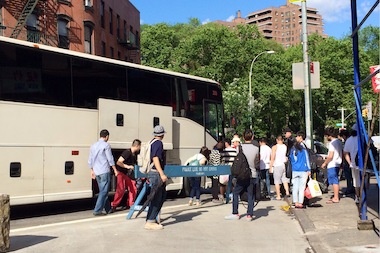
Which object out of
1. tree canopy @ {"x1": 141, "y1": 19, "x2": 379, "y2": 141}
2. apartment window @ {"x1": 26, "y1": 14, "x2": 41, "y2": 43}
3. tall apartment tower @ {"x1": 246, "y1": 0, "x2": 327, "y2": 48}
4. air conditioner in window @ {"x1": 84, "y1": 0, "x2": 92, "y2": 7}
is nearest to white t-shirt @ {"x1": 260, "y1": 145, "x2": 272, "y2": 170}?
apartment window @ {"x1": 26, "y1": 14, "x2": 41, "y2": 43}

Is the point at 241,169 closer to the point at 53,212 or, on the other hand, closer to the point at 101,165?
the point at 101,165

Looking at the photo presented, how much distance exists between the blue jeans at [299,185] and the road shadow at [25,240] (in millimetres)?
5357

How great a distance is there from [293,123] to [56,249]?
54047 millimetres

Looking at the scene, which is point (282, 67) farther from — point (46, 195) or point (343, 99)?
point (46, 195)

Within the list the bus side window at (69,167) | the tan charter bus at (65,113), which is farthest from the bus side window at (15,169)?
the bus side window at (69,167)

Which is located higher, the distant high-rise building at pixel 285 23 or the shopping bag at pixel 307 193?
the distant high-rise building at pixel 285 23

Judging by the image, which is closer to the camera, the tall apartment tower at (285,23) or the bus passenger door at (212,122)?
the bus passenger door at (212,122)

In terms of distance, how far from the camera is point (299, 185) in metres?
9.88

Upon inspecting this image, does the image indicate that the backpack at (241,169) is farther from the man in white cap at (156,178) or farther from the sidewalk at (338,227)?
the man in white cap at (156,178)

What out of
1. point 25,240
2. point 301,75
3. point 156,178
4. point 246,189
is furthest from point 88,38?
point 25,240

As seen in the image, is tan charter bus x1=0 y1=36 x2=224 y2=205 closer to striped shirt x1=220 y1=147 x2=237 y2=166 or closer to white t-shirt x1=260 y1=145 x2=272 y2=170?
striped shirt x1=220 y1=147 x2=237 y2=166

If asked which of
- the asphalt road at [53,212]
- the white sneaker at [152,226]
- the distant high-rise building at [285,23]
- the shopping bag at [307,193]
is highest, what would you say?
the distant high-rise building at [285,23]

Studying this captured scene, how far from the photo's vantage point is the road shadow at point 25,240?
6.67m

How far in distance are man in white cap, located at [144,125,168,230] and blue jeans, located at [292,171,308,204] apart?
3.48m
